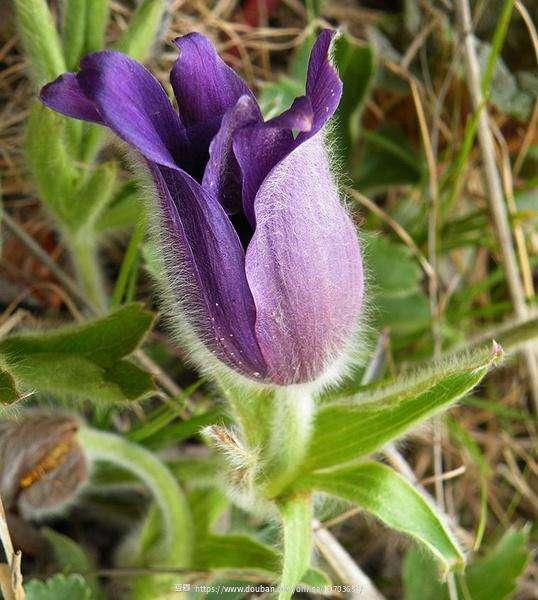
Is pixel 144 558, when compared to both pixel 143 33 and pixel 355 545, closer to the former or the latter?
pixel 355 545

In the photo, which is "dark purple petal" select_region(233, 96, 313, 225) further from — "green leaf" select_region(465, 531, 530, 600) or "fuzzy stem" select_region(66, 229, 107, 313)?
"green leaf" select_region(465, 531, 530, 600)

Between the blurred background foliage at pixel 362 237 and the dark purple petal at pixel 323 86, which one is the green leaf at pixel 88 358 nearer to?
the blurred background foliage at pixel 362 237

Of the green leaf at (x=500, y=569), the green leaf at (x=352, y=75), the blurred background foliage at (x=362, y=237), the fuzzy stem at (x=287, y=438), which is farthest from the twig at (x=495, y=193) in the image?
the fuzzy stem at (x=287, y=438)

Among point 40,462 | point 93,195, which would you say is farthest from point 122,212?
point 40,462

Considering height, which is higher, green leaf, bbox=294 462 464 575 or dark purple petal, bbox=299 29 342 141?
dark purple petal, bbox=299 29 342 141

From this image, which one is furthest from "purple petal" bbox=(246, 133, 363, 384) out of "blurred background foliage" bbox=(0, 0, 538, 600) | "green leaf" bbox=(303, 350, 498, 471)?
"blurred background foliage" bbox=(0, 0, 538, 600)

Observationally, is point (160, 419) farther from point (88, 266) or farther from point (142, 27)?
point (142, 27)
